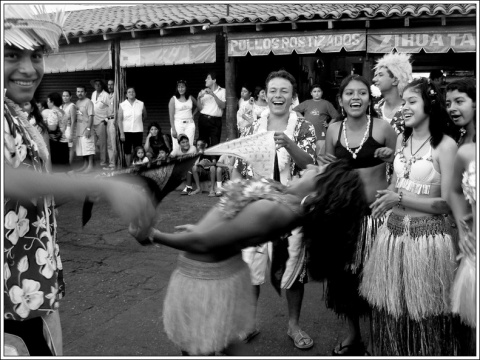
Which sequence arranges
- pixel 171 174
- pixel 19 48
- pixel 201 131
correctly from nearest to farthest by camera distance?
pixel 19 48 → pixel 171 174 → pixel 201 131

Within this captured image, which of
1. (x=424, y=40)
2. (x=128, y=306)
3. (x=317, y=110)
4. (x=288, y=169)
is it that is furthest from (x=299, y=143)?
(x=424, y=40)

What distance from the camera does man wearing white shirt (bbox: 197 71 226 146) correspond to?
10.7 meters

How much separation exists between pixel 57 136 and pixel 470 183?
703cm

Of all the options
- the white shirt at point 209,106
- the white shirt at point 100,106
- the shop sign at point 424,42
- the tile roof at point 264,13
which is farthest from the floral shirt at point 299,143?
the white shirt at point 100,106

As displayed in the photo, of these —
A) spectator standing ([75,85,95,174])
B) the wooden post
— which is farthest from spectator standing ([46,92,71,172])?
the wooden post

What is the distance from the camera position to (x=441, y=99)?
10.0 ft

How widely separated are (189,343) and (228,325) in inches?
8.0

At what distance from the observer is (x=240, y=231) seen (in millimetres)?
2219

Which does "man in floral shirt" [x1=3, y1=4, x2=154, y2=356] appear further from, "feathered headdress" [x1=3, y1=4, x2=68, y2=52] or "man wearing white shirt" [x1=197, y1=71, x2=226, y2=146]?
"man wearing white shirt" [x1=197, y1=71, x2=226, y2=146]

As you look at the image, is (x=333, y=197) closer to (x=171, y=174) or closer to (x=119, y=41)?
(x=171, y=174)

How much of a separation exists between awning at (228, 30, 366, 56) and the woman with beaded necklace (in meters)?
6.55

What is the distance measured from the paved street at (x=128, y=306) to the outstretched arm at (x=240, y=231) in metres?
0.79

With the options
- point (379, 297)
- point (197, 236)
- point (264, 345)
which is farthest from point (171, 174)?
point (264, 345)

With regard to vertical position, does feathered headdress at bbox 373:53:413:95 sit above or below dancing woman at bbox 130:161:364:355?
above
